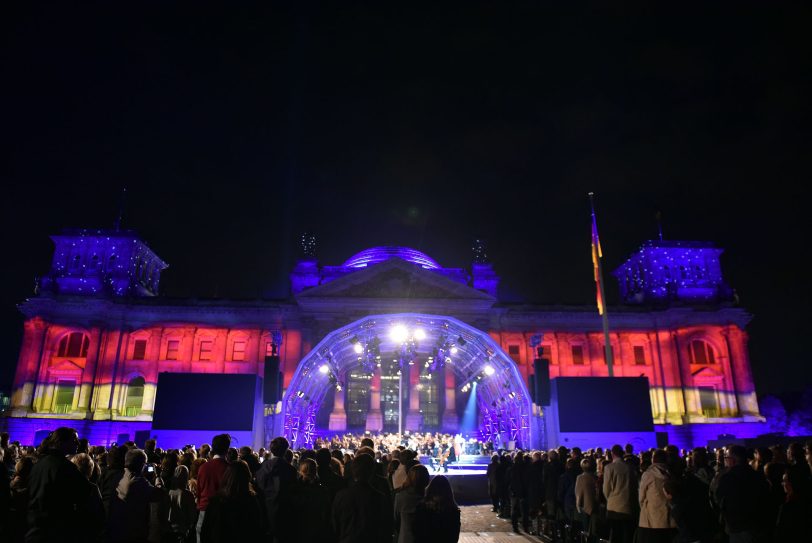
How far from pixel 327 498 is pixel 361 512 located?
76 cm

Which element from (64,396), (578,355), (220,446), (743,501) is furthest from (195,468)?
(64,396)

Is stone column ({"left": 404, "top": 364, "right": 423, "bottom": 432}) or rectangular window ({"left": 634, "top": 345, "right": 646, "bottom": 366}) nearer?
stone column ({"left": 404, "top": 364, "right": 423, "bottom": 432})

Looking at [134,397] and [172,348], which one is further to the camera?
[172,348]

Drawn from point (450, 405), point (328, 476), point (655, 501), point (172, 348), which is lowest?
point (655, 501)

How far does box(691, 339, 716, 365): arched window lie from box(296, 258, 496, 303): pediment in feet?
68.3

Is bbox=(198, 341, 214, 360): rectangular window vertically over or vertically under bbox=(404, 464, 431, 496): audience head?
over

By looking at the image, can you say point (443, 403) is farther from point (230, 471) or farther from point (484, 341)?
point (230, 471)

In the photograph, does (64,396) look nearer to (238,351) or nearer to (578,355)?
(238,351)

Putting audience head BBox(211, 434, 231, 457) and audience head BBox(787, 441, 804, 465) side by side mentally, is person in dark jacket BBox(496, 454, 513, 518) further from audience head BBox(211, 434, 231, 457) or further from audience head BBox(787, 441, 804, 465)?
audience head BBox(211, 434, 231, 457)

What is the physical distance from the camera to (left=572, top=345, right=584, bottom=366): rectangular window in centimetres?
5138

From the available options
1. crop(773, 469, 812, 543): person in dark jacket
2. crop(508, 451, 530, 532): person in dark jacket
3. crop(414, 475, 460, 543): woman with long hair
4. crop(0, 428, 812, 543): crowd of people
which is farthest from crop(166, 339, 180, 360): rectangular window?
crop(773, 469, 812, 543): person in dark jacket

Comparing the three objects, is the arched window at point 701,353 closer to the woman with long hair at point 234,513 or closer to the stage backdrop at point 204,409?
the stage backdrop at point 204,409

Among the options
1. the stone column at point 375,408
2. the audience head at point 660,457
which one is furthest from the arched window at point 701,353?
the audience head at point 660,457

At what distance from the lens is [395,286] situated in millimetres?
47938
